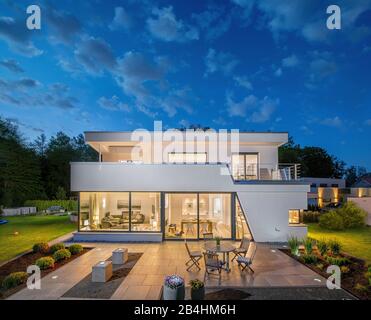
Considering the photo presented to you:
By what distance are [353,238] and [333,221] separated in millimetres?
2502

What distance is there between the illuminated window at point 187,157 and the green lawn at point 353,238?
8033mm

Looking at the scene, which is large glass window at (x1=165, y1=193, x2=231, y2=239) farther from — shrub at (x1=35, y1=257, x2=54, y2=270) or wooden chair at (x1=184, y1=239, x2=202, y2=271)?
shrub at (x1=35, y1=257, x2=54, y2=270)

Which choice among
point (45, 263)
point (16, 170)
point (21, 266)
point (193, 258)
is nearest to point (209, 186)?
point (193, 258)

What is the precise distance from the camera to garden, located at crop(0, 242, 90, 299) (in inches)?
259

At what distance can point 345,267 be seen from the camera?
294 inches

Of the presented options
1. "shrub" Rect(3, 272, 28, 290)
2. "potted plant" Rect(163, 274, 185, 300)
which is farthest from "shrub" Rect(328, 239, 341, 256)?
"shrub" Rect(3, 272, 28, 290)

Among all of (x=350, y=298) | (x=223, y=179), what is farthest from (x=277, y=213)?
(x=350, y=298)

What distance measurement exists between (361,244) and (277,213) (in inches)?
169

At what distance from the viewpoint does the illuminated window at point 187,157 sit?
15211 mm

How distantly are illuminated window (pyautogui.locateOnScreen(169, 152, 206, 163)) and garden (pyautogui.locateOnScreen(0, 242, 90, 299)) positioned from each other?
726 centimetres

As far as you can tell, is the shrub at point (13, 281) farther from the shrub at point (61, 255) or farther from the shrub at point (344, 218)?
the shrub at point (344, 218)

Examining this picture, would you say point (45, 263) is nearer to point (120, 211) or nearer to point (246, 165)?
point (120, 211)

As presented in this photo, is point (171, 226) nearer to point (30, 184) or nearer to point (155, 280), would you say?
point (155, 280)

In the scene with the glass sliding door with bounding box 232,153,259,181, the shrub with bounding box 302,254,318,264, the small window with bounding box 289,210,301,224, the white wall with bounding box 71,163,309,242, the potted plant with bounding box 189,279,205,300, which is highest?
the glass sliding door with bounding box 232,153,259,181
